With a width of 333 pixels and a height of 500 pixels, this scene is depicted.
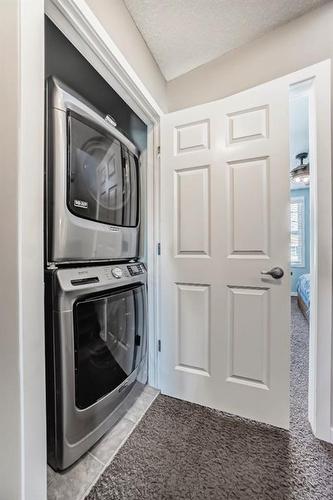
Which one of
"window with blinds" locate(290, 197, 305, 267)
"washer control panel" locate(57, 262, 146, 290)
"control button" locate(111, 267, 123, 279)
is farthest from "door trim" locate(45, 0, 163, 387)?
"window with blinds" locate(290, 197, 305, 267)

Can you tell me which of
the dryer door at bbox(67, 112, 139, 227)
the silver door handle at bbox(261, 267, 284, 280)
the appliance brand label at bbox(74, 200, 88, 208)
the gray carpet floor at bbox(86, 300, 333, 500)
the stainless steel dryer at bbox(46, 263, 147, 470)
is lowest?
the gray carpet floor at bbox(86, 300, 333, 500)

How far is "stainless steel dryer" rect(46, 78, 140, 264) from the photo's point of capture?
986 millimetres

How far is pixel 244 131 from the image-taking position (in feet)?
4.53

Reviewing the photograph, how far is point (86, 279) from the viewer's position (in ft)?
3.58

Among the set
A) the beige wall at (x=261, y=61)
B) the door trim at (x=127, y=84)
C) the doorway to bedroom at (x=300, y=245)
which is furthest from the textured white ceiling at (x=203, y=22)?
the doorway to bedroom at (x=300, y=245)

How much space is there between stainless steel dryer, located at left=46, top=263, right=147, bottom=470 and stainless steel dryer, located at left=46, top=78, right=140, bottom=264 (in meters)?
0.12

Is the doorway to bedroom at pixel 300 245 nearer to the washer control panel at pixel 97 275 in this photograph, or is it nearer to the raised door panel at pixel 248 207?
the raised door panel at pixel 248 207

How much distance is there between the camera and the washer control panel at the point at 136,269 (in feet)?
4.85

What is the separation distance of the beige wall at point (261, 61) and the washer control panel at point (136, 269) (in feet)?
3.97

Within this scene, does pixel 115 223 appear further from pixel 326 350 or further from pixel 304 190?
pixel 304 190

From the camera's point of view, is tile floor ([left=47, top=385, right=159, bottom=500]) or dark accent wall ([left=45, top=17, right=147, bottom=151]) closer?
tile floor ([left=47, top=385, right=159, bottom=500])

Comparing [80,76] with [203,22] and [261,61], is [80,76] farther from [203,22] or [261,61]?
[261,61]

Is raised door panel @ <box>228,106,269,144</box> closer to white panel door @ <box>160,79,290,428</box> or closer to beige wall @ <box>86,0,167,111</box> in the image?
white panel door @ <box>160,79,290,428</box>

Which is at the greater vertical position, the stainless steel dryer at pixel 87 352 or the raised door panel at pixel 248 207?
the raised door panel at pixel 248 207
